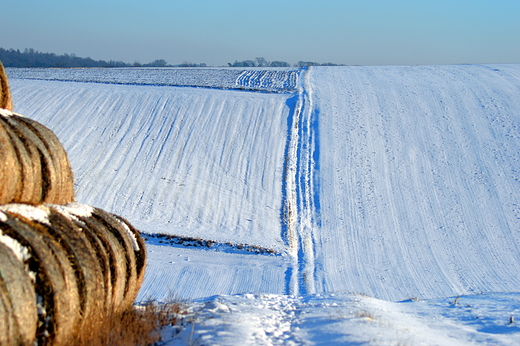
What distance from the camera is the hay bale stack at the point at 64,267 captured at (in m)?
3.83

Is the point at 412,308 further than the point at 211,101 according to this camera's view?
No

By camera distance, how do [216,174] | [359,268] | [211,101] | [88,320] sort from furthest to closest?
[211,101] < [216,174] < [359,268] < [88,320]

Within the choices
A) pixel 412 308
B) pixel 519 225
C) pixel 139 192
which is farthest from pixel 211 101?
pixel 412 308

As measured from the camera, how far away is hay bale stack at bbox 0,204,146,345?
383 centimetres

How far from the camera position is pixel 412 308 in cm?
752

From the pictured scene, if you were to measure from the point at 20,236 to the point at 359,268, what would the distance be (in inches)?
428

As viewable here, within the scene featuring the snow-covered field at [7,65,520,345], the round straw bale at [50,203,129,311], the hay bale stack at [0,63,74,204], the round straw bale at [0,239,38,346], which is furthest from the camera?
the snow-covered field at [7,65,520,345]

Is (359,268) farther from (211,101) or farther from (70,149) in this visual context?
(211,101)

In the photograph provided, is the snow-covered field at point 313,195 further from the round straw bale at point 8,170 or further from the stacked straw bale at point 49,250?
the round straw bale at point 8,170

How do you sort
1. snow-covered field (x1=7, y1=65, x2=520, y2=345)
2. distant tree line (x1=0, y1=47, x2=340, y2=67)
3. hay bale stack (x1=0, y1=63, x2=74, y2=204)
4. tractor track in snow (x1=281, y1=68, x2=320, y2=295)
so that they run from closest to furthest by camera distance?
hay bale stack (x1=0, y1=63, x2=74, y2=204) → snow-covered field (x1=7, y1=65, x2=520, y2=345) → tractor track in snow (x1=281, y1=68, x2=320, y2=295) → distant tree line (x1=0, y1=47, x2=340, y2=67)

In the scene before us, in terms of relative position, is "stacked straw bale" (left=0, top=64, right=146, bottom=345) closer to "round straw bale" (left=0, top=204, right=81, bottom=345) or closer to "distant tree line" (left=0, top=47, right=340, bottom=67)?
"round straw bale" (left=0, top=204, right=81, bottom=345)

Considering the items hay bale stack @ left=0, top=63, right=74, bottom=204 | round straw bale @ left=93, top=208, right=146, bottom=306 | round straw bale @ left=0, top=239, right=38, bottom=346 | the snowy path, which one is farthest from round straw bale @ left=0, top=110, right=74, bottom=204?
the snowy path

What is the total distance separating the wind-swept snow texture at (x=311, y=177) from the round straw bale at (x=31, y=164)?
18.3 ft

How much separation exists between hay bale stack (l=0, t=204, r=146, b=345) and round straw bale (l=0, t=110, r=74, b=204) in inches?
12.7
